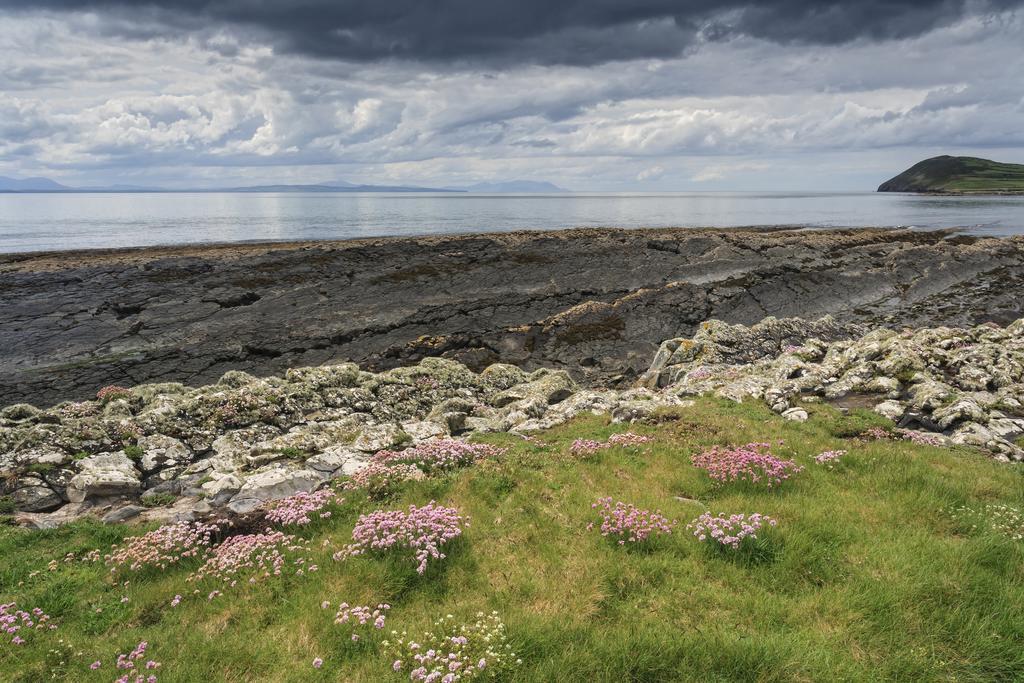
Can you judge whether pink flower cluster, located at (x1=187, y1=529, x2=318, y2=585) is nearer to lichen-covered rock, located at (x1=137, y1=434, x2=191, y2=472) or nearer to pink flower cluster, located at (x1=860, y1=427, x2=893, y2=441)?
lichen-covered rock, located at (x1=137, y1=434, x2=191, y2=472)

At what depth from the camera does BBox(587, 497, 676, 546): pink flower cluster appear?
8.13 m

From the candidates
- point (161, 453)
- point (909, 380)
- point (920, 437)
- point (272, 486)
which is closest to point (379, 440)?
point (272, 486)

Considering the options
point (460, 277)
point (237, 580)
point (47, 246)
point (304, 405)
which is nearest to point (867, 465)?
point (237, 580)

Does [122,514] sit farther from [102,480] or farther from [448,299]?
[448,299]

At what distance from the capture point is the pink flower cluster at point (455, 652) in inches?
216

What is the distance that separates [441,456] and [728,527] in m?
6.30

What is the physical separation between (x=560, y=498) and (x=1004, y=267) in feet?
203

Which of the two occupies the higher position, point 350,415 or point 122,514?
point 122,514

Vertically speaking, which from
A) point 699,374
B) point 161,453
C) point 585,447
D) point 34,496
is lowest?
point 34,496

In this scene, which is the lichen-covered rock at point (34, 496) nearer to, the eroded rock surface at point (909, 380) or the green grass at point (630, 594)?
the green grass at point (630, 594)

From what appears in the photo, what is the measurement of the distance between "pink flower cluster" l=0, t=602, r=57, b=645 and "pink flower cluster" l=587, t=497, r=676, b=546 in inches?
310

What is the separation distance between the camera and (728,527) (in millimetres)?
8180

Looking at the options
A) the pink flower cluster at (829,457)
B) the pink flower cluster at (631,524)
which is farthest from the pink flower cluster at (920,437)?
the pink flower cluster at (631,524)

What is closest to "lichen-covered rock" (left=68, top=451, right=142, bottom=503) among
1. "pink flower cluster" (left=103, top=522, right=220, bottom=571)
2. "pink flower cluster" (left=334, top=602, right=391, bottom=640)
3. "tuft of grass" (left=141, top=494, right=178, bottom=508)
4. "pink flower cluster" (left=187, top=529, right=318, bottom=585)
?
"tuft of grass" (left=141, top=494, right=178, bottom=508)
